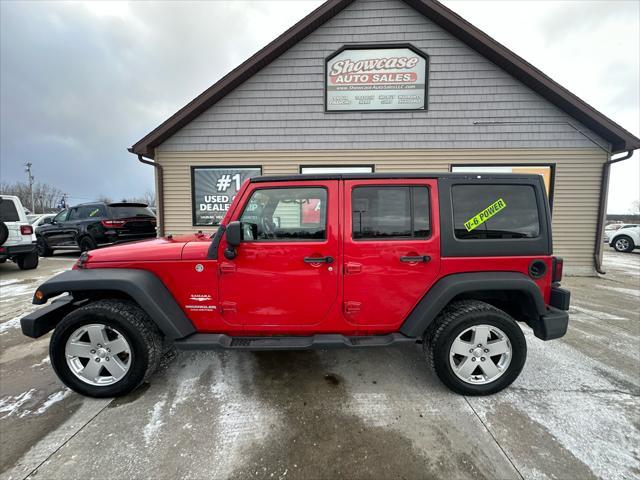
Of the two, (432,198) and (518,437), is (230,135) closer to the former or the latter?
(432,198)

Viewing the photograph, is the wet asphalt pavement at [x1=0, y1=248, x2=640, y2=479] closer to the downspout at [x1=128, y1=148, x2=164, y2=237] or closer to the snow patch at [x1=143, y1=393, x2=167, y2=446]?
the snow patch at [x1=143, y1=393, x2=167, y2=446]

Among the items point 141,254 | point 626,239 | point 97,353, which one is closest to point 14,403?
point 97,353

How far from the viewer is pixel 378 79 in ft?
21.2

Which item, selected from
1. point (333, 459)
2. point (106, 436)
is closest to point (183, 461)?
point (106, 436)

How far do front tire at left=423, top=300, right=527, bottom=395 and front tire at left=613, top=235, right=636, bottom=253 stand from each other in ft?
50.1

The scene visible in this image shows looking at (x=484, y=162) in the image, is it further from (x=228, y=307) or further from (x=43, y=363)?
(x=43, y=363)

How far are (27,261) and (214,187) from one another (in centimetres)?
552

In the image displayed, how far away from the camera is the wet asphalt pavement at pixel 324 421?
5.64 ft

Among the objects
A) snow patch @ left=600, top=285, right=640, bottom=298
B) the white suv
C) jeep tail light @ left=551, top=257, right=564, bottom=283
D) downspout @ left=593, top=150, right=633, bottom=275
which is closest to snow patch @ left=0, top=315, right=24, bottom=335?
the white suv

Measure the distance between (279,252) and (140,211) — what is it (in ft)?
27.8

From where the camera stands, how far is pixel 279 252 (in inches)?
90.7

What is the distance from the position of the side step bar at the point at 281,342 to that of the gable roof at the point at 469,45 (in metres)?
6.03

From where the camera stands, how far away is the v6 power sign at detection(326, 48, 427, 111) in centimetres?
644

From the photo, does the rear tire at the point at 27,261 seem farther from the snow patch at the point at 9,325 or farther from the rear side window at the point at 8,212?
the snow patch at the point at 9,325
